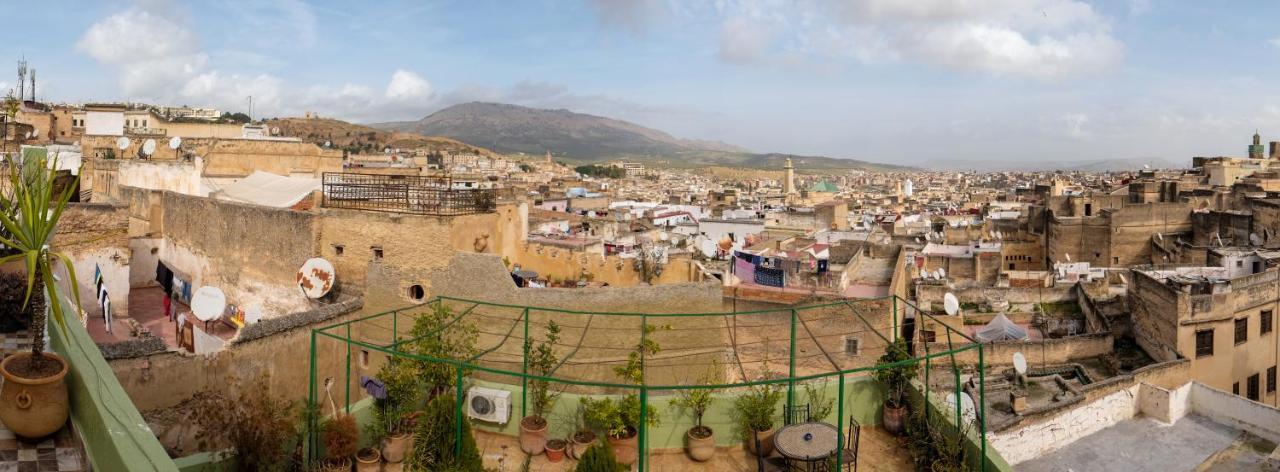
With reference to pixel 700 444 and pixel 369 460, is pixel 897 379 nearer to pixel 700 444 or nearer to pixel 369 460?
pixel 700 444

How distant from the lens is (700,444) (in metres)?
7.70

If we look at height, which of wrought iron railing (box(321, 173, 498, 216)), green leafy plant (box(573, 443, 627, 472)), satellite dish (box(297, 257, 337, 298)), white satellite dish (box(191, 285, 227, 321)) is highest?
wrought iron railing (box(321, 173, 498, 216))

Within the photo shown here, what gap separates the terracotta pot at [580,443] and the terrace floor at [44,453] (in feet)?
13.3

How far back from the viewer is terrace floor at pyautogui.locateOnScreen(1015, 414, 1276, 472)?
44.3ft

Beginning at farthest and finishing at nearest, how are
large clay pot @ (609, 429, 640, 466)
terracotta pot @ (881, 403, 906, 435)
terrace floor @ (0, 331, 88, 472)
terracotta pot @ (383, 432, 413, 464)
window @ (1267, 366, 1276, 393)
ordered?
window @ (1267, 366, 1276, 393) < terracotta pot @ (881, 403, 906, 435) < large clay pot @ (609, 429, 640, 466) < terracotta pot @ (383, 432, 413, 464) < terrace floor @ (0, 331, 88, 472)

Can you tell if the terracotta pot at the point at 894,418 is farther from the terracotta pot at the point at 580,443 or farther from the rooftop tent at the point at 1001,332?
the rooftop tent at the point at 1001,332

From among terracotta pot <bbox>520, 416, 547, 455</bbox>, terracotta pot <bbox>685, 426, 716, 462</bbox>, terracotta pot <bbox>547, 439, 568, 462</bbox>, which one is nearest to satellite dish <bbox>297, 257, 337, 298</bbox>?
terracotta pot <bbox>520, 416, 547, 455</bbox>

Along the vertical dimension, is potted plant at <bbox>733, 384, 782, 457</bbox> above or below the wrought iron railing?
below

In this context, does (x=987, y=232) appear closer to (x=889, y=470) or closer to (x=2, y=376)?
(x=889, y=470)

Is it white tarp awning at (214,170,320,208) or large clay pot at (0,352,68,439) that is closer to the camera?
large clay pot at (0,352,68,439)

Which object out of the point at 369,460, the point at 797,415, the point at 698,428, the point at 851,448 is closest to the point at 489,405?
the point at 369,460

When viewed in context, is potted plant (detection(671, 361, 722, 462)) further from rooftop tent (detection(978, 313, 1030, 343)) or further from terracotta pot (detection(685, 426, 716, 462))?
rooftop tent (detection(978, 313, 1030, 343))

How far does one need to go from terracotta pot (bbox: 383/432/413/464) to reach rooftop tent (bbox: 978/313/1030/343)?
16.3 m

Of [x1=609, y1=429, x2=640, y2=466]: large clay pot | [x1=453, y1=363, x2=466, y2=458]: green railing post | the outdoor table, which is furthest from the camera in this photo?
[x1=609, y1=429, x2=640, y2=466]: large clay pot
